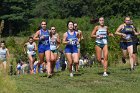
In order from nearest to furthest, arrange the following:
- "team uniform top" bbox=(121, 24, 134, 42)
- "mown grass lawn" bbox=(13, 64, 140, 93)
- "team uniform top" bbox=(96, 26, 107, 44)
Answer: "mown grass lawn" bbox=(13, 64, 140, 93) < "team uniform top" bbox=(96, 26, 107, 44) < "team uniform top" bbox=(121, 24, 134, 42)

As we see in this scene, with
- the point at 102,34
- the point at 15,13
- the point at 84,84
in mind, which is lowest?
the point at 84,84

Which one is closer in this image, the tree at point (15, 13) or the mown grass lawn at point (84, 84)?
the mown grass lawn at point (84, 84)

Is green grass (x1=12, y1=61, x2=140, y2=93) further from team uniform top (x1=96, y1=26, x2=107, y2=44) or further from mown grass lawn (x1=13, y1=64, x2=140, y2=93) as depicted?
team uniform top (x1=96, y1=26, x2=107, y2=44)

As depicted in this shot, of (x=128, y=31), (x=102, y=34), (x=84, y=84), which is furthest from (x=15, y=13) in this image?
(x=84, y=84)

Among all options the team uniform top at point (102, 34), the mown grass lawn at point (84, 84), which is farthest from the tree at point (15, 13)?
the mown grass lawn at point (84, 84)

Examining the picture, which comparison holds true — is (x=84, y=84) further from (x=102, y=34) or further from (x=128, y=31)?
(x=128, y=31)

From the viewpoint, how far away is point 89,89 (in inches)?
498

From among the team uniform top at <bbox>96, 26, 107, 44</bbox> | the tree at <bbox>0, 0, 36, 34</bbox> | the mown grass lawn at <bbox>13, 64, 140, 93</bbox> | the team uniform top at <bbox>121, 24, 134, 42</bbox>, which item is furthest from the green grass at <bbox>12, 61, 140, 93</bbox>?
the tree at <bbox>0, 0, 36, 34</bbox>

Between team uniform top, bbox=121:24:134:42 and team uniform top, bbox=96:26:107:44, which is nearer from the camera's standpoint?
team uniform top, bbox=96:26:107:44

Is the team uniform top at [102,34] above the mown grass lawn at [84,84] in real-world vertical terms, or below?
above

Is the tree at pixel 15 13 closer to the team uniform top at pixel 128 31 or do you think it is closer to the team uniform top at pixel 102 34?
the team uniform top at pixel 128 31

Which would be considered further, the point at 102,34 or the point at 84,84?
the point at 102,34

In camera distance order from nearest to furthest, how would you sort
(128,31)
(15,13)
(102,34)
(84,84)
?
1. (84,84)
2. (102,34)
3. (128,31)
4. (15,13)

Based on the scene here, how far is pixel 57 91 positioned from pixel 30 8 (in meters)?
73.6
